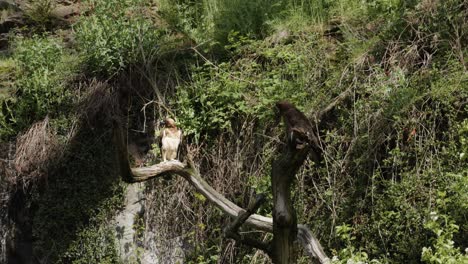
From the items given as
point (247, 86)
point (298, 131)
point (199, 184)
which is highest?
point (298, 131)

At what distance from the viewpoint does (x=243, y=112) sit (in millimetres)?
6512

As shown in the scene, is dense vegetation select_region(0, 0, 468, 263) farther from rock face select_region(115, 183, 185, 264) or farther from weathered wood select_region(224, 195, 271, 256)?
weathered wood select_region(224, 195, 271, 256)

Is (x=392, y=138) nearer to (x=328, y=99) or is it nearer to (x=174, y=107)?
(x=328, y=99)

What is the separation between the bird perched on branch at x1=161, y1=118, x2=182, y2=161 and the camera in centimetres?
611

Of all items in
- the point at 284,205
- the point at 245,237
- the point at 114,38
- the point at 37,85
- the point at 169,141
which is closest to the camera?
the point at 284,205

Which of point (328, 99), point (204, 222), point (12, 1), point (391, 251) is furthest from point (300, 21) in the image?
point (12, 1)

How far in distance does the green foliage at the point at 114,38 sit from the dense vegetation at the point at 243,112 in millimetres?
18

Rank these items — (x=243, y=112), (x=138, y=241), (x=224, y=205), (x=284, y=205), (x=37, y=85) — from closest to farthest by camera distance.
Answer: (x=284, y=205)
(x=224, y=205)
(x=243, y=112)
(x=138, y=241)
(x=37, y=85)

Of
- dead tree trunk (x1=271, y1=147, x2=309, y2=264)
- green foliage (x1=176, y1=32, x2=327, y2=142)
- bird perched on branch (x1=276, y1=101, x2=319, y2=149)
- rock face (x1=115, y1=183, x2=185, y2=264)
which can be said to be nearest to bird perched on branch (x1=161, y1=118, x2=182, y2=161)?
green foliage (x1=176, y1=32, x2=327, y2=142)

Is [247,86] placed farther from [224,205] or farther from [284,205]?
[284,205]

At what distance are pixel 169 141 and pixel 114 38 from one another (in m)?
1.77

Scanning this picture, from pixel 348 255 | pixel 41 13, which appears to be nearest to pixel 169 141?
pixel 348 255

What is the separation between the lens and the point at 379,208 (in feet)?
17.6

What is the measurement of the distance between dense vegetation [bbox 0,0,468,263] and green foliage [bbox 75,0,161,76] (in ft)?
0.06
